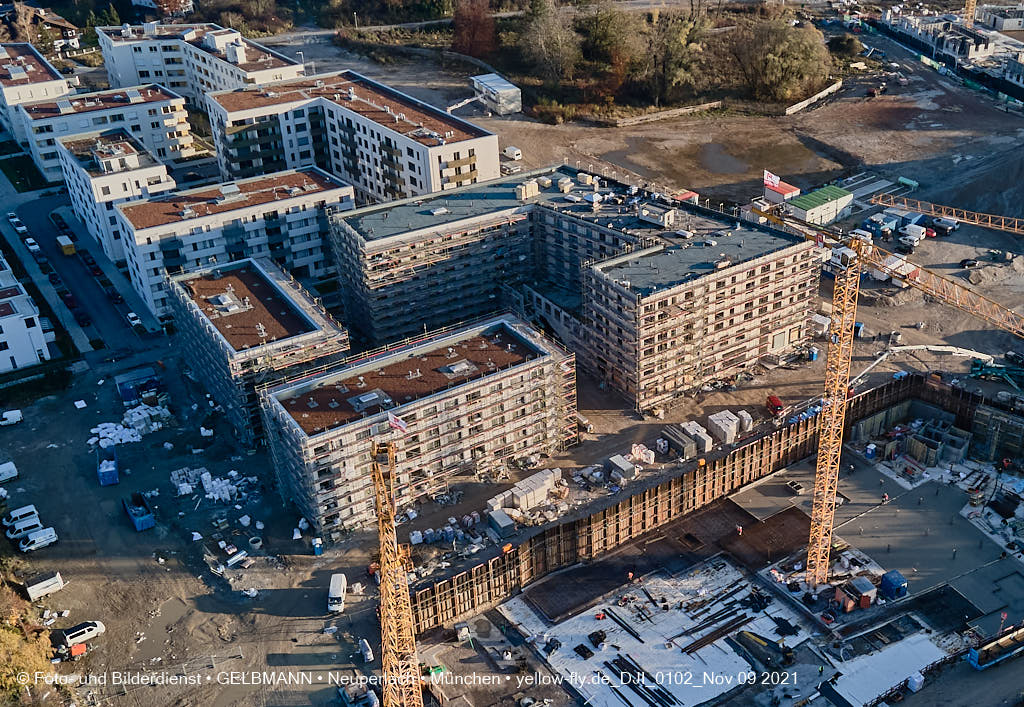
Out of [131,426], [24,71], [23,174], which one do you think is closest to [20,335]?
[131,426]

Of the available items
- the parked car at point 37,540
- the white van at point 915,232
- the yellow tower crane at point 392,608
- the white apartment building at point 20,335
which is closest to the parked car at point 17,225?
the white apartment building at point 20,335

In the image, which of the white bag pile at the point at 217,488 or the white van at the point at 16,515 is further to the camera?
the white bag pile at the point at 217,488

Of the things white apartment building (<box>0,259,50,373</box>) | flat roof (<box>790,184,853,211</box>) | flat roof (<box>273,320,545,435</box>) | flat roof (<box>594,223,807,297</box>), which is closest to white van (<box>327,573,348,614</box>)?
flat roof (<box>273,320,545,435</box>)

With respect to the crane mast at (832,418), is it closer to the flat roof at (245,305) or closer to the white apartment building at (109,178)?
the flat roof at (245,305)

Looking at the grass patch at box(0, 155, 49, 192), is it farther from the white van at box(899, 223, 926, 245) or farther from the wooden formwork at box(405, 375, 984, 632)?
the white van at box(899, 223, 926, 245)

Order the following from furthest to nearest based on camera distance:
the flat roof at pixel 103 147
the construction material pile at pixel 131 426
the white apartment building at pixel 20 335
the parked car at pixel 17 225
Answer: the parked car at pixel 17 225
the flat roof at pixel 103 147
the white apartment building at pixel 20 335
the construction material pile at pixel 131 426
